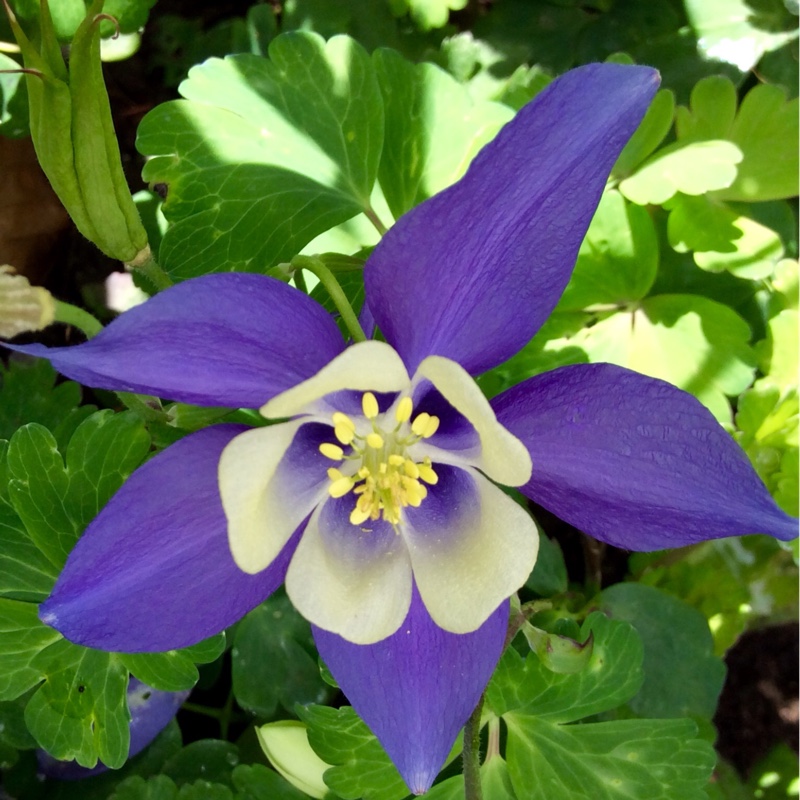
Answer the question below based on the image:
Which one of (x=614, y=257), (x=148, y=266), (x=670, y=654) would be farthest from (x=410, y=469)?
(x=670, y=654)

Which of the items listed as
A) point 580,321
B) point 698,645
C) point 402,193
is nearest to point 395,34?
point 402,193

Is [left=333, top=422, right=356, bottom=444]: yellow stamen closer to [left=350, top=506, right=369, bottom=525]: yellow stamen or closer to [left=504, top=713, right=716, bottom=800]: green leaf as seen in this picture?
[left=350, top=506, right=369, bottom=525]: yellow stamen

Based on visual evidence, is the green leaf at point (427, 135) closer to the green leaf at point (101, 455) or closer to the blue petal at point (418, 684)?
the green leaf at point (101, 455)

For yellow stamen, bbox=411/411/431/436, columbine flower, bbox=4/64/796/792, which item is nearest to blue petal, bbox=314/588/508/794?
columbine flower, bbox=4/64/796/792

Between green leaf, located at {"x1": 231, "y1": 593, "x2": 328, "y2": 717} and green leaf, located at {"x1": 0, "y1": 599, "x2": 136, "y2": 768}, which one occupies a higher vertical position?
green leaf, located at {"x1": 0, "y1": 599, "x2": 136, "y2": 768}

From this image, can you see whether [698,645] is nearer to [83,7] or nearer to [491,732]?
[491,732]

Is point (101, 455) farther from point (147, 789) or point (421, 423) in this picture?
point (147, 789)
